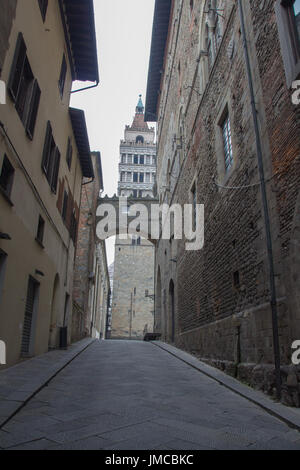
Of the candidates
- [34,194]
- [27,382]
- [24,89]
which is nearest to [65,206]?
[34,194]

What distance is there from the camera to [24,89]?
24.0ft

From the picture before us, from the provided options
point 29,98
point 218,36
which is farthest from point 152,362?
point 218,36

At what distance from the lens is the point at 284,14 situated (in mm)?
5344

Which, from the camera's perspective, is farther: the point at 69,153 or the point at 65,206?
the point at 69,153

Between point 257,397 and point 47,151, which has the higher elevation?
point 47,151

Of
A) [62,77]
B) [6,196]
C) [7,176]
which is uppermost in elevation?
[62,77]

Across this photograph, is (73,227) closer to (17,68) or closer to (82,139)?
(82,139)

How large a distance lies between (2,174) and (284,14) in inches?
197

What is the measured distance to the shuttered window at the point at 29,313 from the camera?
7.98m

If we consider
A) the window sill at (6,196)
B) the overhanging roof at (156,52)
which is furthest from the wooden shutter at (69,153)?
the overhanging roof at (156,52)

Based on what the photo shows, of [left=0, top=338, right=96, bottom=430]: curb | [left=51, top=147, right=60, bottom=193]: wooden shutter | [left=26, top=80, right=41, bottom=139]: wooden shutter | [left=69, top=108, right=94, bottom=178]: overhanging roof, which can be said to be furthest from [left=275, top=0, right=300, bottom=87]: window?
[left=69, top=108, right=94, bottom=178]: overhanging roof

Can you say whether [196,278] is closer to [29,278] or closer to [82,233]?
[29,278]

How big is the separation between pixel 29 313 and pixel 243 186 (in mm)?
5366

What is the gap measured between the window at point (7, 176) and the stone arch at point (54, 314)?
16.7 ft
